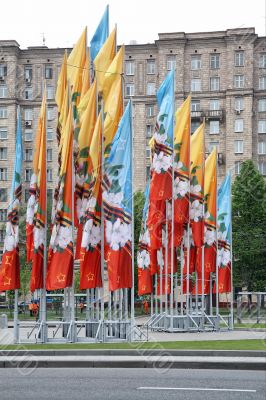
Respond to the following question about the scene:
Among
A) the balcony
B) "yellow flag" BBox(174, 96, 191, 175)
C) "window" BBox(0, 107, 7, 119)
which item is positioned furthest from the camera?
"window" BBox(0, 107, 7, 119)

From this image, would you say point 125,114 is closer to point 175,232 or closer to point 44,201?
point 44,201

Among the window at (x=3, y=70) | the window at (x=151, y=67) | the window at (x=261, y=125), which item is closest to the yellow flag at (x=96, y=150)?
the window at (x=261, y=125)

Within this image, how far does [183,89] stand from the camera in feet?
302

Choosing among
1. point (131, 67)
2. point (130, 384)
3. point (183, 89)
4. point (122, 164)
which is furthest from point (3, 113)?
point (130, 384)

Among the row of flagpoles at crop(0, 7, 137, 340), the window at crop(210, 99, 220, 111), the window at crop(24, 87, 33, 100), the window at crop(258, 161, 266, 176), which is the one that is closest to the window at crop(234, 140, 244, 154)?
the window at crop(258, 161, 266, 176)

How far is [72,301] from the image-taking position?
25.9 metres

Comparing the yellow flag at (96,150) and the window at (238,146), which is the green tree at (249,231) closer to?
the window at (238,146)

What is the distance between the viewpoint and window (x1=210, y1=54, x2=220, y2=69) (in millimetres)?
91375

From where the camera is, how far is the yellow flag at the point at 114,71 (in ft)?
89.5

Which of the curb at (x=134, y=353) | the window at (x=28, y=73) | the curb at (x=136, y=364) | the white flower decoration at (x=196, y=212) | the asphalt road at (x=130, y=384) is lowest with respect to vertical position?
the asphalt road at (x=130, y=384)

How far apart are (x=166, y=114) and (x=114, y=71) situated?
422 cm

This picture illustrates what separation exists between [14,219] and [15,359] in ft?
24.2

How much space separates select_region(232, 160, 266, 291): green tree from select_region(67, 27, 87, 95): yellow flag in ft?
119

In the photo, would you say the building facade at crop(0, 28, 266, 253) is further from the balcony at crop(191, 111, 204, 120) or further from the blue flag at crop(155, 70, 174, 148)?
the blue flag at crop(155, 70, 174, 148)
